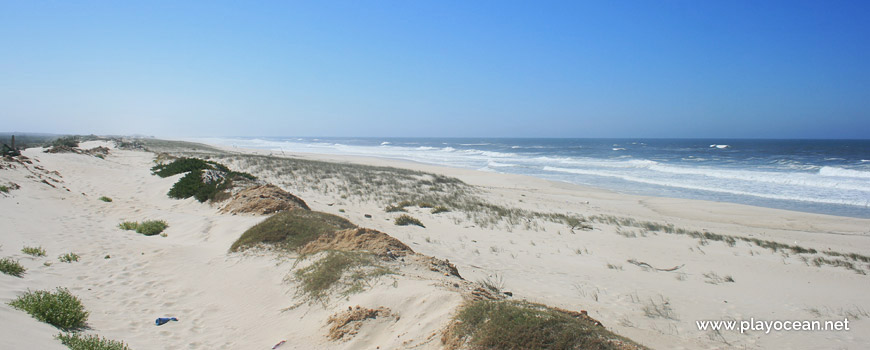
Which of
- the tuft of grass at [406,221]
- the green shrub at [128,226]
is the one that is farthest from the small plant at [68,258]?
the tuft of grass at [406,221]

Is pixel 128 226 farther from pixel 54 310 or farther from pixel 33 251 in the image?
pixel 54 310

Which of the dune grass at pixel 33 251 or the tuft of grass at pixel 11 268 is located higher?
the tuft of grass at pixel 11 268

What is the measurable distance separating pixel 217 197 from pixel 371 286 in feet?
34.4

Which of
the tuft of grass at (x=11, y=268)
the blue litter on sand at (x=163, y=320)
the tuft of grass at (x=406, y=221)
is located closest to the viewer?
the blue litter on sand at (x=163, y=320)

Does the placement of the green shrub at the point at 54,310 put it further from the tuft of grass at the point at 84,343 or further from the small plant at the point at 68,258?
the small plant at the point at 68,258

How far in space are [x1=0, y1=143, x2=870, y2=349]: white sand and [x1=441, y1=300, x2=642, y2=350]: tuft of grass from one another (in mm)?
320

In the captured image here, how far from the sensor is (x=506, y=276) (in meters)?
8.13

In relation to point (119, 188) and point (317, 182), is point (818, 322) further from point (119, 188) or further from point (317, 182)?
point (119, 188)

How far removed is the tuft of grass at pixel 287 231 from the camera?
827cm

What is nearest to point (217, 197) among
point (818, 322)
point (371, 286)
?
point (371, 286)

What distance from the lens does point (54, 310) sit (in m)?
4.77

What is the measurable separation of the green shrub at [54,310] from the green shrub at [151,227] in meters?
5.55

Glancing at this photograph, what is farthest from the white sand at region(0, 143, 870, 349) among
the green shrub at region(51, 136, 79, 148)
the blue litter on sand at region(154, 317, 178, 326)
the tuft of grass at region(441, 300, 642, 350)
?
the green shrub at region(51, 136, 79, 148)

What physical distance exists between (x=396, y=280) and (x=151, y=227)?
8.13 metres
